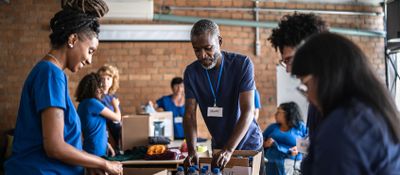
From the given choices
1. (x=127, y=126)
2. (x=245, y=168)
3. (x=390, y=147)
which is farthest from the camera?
(x=127, y=126)

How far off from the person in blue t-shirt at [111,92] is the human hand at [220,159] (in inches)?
88.1

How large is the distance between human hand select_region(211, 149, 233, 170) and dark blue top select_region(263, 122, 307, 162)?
8.04 feet

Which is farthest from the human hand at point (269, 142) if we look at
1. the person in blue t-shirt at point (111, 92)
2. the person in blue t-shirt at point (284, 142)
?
the person in blue t-shirt at point (111, 92)

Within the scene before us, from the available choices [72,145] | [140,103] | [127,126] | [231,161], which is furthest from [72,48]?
[140,103]

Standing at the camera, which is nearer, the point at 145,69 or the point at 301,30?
the point at 301,30

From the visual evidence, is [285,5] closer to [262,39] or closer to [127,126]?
[262,39]

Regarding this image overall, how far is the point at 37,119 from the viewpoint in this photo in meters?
1.56

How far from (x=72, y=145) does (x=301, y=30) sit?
98cm

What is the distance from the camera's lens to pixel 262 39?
21.7ft

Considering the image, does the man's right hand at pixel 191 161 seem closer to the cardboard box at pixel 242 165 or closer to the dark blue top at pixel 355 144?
the cardboard box at pixel 242 165

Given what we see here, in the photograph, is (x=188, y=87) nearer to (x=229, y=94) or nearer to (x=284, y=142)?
(x=229, y=94)

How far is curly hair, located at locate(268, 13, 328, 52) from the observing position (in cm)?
169

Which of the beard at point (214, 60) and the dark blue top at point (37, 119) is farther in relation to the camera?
the beard at point (214, 60)

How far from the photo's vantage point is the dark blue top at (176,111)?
5.57 m
